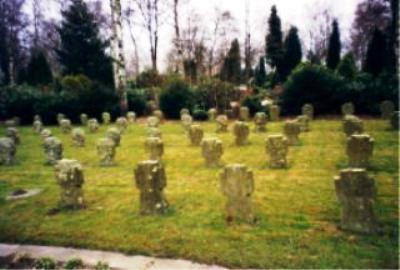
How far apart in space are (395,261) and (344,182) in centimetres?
149

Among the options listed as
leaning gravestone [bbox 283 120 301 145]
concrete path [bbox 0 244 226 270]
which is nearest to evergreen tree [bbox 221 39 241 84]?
leaning gravestone [bbox 283 120 301 145]

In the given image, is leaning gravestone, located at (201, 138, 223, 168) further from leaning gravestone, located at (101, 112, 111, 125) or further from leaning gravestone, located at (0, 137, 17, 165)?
leaning gravestone, located at (101, 112, 111, 125)

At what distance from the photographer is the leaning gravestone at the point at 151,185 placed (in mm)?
7969

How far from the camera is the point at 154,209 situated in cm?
806

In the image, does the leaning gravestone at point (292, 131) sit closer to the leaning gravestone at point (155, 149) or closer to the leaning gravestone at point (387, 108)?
the leaning gravestone at point (155, 149)

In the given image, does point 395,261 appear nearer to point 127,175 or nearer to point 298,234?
point 298,234

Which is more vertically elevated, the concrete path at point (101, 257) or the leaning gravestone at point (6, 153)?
the leaning gravestone at point (6, 153)

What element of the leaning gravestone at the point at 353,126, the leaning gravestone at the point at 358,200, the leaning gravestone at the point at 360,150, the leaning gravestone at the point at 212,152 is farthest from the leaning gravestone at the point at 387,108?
the leaning gravestone at the point at 358,200

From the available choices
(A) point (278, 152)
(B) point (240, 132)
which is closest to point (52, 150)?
(B) point (240, 132)

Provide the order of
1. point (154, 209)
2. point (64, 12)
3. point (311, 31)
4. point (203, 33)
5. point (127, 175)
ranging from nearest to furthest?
point (154, 209), point (127, 175), point (64, 12), point (203, 33), point (311, 31)

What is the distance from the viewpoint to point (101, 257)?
20.7ft

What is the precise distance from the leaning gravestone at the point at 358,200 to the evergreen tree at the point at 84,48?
1273 inches

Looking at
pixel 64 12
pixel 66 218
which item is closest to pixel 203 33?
pixel 64 12

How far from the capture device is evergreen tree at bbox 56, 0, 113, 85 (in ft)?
120
